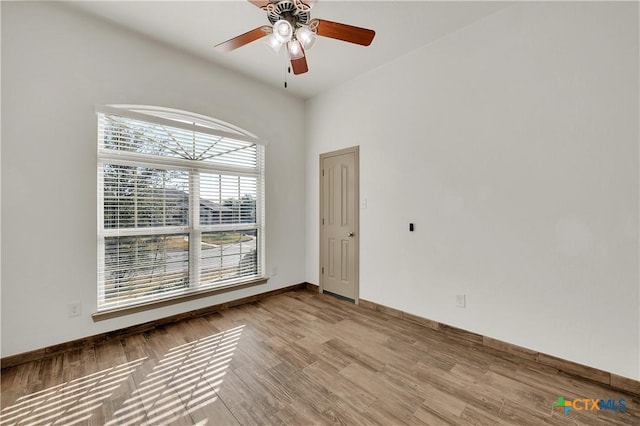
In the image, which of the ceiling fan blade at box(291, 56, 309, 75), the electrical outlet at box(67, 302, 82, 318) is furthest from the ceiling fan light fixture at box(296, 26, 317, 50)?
the electrical outlet at box(67, 302, 82, 318)

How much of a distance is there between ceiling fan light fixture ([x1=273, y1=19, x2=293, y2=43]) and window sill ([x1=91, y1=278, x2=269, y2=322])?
2.93m

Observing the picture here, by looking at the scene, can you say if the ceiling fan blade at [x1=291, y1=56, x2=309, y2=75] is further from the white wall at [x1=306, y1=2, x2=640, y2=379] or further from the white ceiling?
the white wall at [x1=306, y1=2, x2=640, y2=379]

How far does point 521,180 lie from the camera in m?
2.44

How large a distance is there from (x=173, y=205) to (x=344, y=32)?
2.59m

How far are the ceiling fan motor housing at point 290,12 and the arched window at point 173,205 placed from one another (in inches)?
73.2

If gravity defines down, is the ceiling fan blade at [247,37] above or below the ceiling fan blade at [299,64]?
above

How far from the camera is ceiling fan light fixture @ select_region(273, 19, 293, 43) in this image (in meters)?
1.86

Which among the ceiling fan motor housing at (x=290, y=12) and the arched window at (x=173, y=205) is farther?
the arched window at (x=173, y=205)

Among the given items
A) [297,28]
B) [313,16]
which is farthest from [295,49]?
[313,16]

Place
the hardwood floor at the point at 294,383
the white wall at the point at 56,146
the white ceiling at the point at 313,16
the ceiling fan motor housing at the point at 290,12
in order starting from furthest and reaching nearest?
the white ceiling at the point at 313,16
the white wall at the point at 56,146
the ceiling fan motor housing at the point at 290,12
the hardwood floor at the point at 294,383

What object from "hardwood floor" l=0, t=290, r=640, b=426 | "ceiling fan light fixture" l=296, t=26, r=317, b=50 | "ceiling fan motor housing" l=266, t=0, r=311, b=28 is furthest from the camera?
"ceiling fan light fixture" l=296, t=26, r=317, b=50

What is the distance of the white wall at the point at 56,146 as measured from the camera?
226 cm

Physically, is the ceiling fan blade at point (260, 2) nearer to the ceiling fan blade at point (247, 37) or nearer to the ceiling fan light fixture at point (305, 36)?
the ceiling fan blade at point (247, 37)

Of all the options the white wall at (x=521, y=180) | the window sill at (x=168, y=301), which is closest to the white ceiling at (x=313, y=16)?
the white wall at (x=521, y=180)
